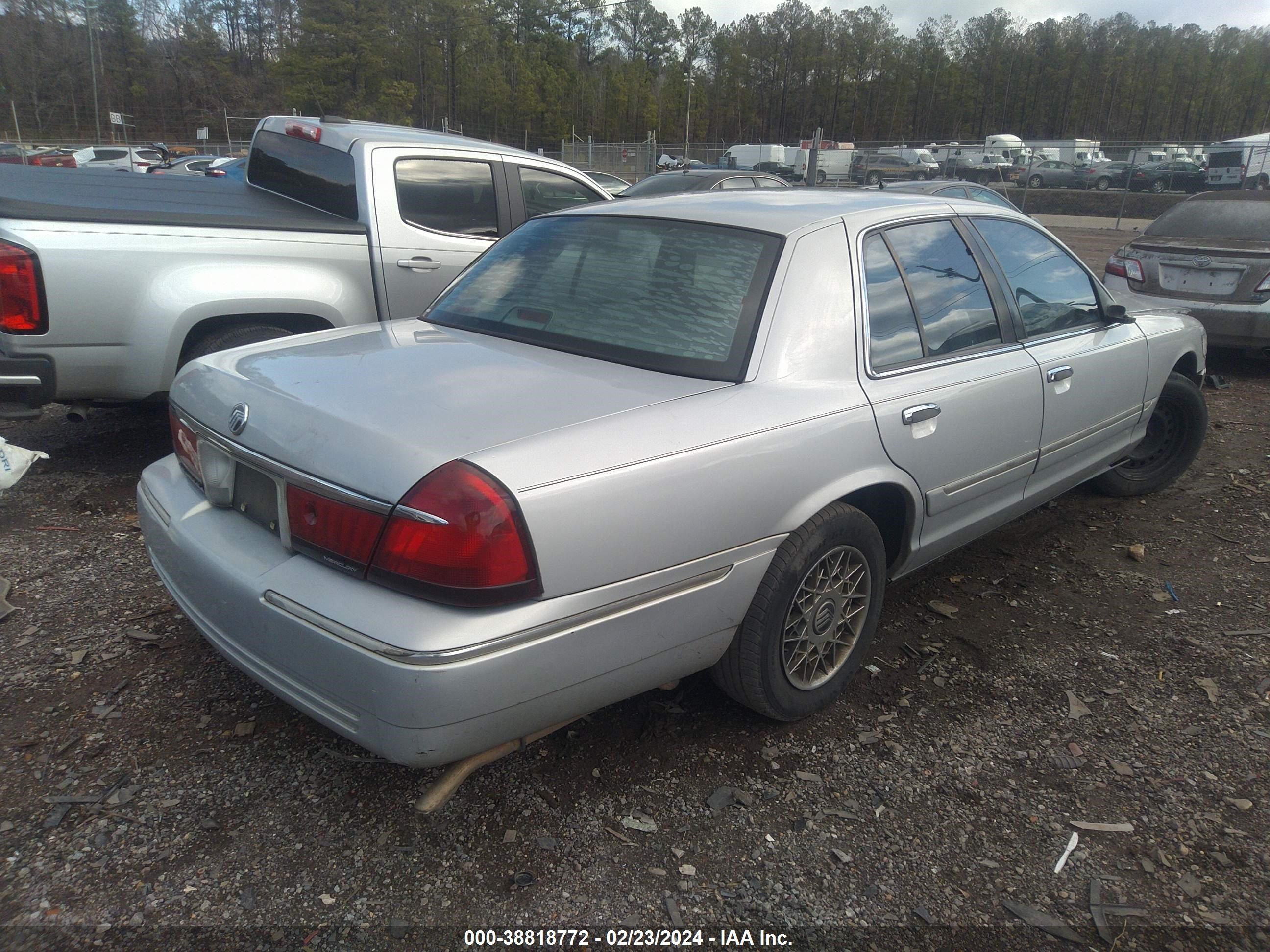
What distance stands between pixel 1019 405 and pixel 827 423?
1190 millimetres

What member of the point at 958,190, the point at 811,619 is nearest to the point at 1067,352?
the point at 811,619

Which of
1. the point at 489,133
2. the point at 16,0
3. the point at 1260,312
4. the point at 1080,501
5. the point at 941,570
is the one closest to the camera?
the point at 941,570

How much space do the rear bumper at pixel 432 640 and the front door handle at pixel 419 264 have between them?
287cm

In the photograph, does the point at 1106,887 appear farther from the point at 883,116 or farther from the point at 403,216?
the point at 883,116

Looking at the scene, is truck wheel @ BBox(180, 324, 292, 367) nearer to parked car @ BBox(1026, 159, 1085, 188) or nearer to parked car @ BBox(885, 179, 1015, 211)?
parked car @ BBox(885, 179, 1015, 211)

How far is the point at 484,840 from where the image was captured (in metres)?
2.30

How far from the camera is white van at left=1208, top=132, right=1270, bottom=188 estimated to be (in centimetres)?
2944

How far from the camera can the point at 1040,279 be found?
3.80 metres

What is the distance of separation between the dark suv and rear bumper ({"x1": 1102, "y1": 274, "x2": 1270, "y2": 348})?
27912mm

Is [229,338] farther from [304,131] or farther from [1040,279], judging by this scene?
[1040,279]

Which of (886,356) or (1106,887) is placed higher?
(886,356)

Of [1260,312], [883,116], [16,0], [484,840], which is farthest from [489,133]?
[484,840]

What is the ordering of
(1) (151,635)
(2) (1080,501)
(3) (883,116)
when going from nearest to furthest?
(1) (151,635) < (2) (1080,501) < (3) (883,116)

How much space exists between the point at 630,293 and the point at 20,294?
9.16 ft
